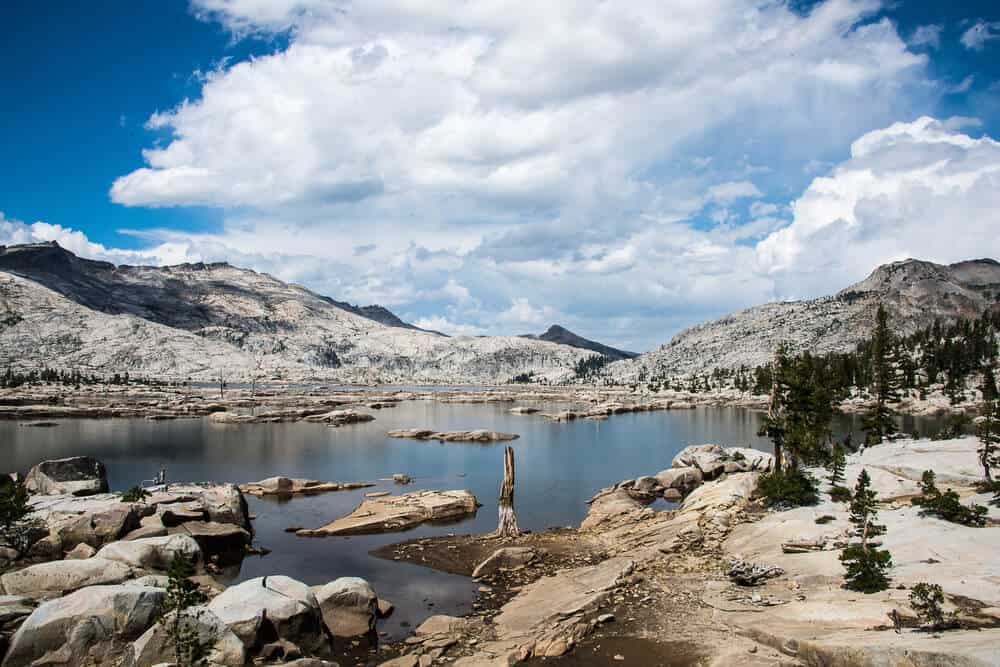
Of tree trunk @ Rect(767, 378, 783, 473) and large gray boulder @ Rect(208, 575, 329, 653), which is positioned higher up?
tree trunk @ Rect(767, 378, 783, 473)

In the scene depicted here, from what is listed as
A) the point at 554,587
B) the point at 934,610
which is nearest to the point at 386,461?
the point at 554,587

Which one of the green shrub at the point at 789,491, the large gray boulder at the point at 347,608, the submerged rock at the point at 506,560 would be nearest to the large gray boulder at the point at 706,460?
the green shrub at the point at 789,491

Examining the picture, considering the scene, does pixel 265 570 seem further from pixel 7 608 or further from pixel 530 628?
pixel 530 628

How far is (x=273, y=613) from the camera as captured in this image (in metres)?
19.6

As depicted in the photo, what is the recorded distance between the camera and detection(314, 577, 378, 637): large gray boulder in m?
22.6

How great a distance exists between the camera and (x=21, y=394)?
138 meters

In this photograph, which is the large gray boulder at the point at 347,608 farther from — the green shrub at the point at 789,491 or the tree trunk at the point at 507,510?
the green shrub at the point at 789,491

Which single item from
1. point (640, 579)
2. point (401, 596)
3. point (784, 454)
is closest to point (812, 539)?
point (640, 579)

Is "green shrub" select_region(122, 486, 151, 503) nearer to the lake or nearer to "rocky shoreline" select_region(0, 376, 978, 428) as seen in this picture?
the lake

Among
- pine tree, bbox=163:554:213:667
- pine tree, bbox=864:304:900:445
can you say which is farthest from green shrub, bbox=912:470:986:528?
pine tree, bbox=864:304:900:445

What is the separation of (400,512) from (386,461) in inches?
1166

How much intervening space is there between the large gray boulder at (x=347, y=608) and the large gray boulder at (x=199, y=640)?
5.18 meters

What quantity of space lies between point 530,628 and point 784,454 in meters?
33.5

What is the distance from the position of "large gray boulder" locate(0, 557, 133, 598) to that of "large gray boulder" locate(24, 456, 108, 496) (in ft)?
56.8
